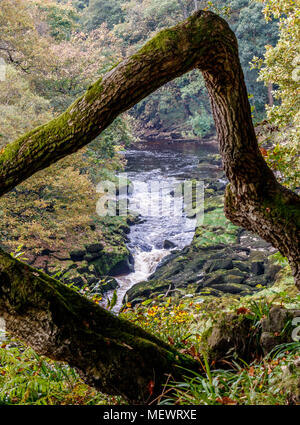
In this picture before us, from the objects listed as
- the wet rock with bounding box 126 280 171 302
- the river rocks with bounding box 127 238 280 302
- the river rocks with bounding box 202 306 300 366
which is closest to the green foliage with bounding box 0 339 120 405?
the river rocks with bounding box 202 306 300 366

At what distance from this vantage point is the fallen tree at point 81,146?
2162 millimetres

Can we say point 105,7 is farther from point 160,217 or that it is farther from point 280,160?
point 280,160

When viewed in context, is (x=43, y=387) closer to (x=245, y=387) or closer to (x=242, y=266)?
(x=245, y=387)

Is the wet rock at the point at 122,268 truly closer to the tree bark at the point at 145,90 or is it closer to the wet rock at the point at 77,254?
the wet rock at the point at 77,254

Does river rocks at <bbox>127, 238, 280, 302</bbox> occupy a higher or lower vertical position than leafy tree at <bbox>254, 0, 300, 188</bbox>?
lower

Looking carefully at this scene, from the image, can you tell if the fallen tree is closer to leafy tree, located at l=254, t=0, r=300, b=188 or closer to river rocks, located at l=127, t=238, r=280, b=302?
leafy tree, located at l=254, t=0, r=300, b=188

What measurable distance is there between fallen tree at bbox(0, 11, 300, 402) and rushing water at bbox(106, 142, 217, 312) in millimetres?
7751

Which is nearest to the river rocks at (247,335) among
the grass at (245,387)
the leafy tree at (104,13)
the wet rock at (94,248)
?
the grass at (245,387)

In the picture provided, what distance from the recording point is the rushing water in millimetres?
13062

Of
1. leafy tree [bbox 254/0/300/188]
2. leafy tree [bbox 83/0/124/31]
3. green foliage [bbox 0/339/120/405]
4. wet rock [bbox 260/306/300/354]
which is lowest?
green foliage [bbox 0/339/120/405]

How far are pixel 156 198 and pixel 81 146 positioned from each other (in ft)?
50.8

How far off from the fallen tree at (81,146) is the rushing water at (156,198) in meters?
7.75

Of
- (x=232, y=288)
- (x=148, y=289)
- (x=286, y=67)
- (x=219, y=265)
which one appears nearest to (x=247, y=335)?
(x=286, y=67)

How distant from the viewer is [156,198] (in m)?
17.8
